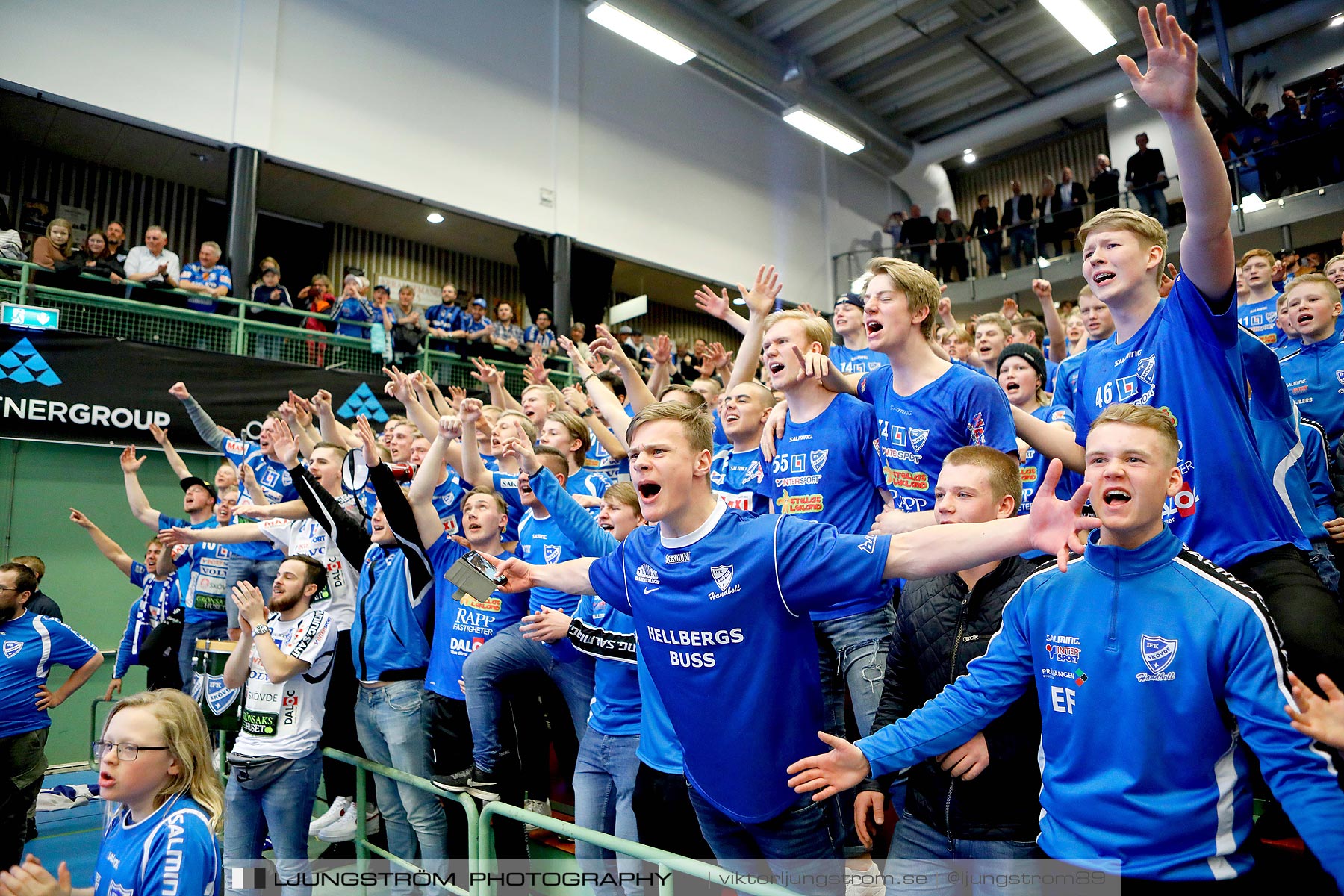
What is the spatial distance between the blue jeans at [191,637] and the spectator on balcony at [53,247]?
4738 millimetres

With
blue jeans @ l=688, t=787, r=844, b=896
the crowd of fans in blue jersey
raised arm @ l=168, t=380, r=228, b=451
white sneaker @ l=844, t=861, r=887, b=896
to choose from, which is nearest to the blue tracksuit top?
the crowd of fans in blue jersey

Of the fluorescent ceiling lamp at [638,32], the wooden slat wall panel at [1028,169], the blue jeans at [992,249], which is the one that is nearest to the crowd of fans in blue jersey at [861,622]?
the fluorescent ceiling lamp at [638,32]

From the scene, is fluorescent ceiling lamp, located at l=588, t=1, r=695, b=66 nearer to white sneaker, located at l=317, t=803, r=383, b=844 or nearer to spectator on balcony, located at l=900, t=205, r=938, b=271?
spectator on balcony, located at l=900, t=205, r=938, b=271

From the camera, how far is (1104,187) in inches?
554

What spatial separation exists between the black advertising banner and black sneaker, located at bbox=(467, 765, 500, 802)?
23.5ft

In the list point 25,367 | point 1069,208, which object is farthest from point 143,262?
point 1069,208

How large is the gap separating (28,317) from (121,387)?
1042 millimetres

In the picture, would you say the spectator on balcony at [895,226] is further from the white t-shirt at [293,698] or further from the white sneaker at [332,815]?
the white t-shirt at [293,698]

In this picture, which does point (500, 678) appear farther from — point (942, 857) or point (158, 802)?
point (942, 857)

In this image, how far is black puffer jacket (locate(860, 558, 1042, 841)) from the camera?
7.43 ft

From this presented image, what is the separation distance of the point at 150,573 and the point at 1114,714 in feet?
27.9

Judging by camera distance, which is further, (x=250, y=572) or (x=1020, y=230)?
(x=1020, y=230)

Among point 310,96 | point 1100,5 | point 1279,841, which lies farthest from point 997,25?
point 1279,841

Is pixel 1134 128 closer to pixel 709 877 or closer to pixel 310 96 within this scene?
pixel 310 96
